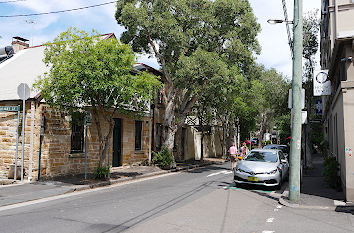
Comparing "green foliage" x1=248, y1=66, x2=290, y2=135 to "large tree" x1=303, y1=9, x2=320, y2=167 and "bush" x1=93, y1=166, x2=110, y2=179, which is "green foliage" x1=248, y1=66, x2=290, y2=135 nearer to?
"large tree" x1=303, y1=9, x2=320, y2=167

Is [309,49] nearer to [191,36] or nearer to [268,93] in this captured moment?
[191,36]

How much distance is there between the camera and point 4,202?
885 cm

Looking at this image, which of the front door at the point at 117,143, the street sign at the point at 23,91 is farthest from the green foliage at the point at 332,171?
the street sign at the point at 23,91

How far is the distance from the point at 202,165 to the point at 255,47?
938cm

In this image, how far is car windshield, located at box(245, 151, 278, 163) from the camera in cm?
1265

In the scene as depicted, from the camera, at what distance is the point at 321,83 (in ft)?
39.3

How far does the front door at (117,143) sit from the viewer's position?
17.3 meters

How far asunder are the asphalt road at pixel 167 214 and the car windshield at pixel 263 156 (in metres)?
2.17

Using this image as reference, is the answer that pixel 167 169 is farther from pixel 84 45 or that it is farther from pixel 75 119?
pixel 84 45

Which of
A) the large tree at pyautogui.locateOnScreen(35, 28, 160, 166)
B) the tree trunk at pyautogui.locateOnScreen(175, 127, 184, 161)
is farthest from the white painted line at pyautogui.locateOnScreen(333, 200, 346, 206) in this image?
the tree trunk at pyautogui.locateOnScreen(175, 127, 184, 161)

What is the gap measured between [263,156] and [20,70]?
12.7 m

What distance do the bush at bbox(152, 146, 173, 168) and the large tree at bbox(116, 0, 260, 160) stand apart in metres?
0.50

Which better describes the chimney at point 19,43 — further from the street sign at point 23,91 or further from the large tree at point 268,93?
the large tree at point 268,93

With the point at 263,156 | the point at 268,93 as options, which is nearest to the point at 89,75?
the point at 263,156
